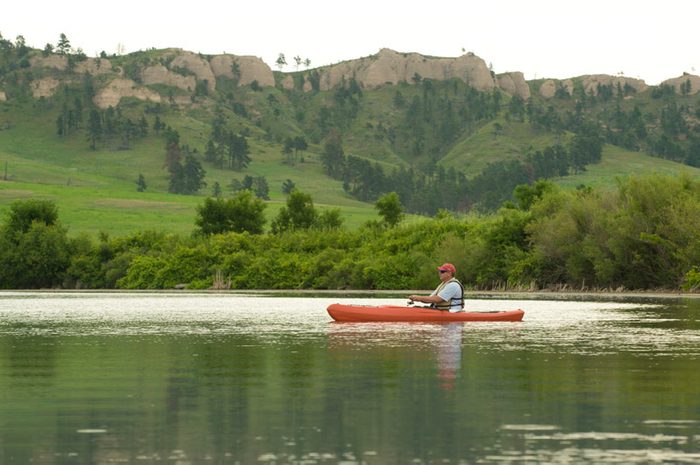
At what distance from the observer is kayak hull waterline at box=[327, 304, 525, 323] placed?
36.8m

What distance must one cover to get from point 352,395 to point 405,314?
18.7 metres

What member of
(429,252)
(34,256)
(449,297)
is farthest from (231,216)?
(449,297)

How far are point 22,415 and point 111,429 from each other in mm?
1986

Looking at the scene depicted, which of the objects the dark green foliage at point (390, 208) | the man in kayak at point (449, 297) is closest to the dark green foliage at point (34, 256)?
the dark green foliage at point (390, 208)

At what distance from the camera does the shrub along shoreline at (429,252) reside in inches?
2579

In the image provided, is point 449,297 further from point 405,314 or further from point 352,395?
point 352,395

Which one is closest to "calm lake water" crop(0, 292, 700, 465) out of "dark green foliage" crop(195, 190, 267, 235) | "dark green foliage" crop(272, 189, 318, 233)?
"dark green foliage" crop(195, 190, 267, 235)

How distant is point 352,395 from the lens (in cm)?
1817

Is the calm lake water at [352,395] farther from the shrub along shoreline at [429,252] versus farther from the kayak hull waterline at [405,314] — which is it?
the shrub along shoreline at [429,252]

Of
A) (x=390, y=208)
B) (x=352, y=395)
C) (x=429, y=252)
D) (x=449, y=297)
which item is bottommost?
(x=352, y=395)

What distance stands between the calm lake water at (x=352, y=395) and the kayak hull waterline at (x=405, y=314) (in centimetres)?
130

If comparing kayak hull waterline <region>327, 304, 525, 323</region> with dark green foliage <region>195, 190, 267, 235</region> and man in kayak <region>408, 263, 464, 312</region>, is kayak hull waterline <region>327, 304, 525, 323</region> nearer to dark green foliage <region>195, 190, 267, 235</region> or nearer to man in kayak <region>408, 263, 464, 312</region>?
man in kayak <region>408, 263, 464, 312</region>

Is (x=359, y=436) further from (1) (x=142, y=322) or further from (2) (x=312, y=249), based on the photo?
(2) (x=312, y=249)

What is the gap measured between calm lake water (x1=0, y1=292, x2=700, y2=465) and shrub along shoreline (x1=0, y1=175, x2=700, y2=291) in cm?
3055
